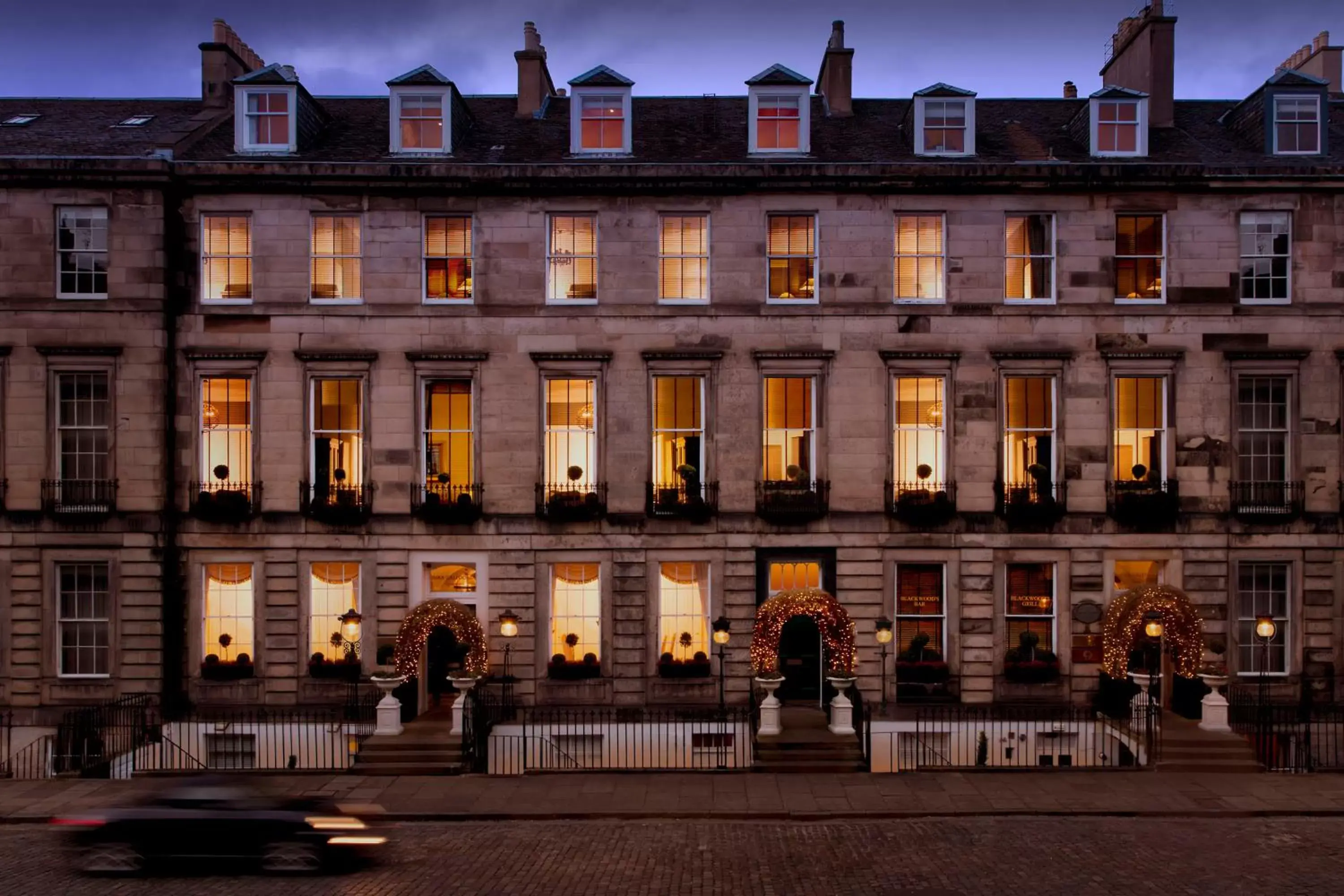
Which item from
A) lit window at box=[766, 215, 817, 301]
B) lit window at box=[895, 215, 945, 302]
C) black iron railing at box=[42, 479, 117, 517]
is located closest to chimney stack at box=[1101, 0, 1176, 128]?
lit window at box=[895, 215, 945, 302]

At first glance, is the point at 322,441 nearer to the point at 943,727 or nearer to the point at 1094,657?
the point at 943,727

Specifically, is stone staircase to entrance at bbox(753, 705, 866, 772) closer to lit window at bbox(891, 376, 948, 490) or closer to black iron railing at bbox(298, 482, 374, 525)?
lit window at bbox(891, 376, 948, 490)

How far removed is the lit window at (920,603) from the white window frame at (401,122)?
47.5 feet

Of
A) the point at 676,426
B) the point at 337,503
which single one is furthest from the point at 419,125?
the point at 676,426

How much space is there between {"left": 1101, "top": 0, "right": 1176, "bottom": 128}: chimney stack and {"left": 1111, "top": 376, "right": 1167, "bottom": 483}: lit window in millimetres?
7191

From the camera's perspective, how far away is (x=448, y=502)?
867 inches

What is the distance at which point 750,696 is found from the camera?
21.5 m

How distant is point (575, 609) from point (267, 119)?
13.6m

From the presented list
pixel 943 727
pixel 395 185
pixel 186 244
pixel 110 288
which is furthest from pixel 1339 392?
pixel 110 288

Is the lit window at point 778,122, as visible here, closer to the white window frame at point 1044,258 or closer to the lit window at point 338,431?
the white window frame at point 1044,258

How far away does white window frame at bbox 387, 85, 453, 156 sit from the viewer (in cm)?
2323

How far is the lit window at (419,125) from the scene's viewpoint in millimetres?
23375

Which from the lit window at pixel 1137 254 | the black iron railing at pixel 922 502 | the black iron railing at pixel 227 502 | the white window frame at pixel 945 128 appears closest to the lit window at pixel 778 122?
the white window frame at pixel 945 128

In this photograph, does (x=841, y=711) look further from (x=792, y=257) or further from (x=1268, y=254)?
(x=1268, y=254)
